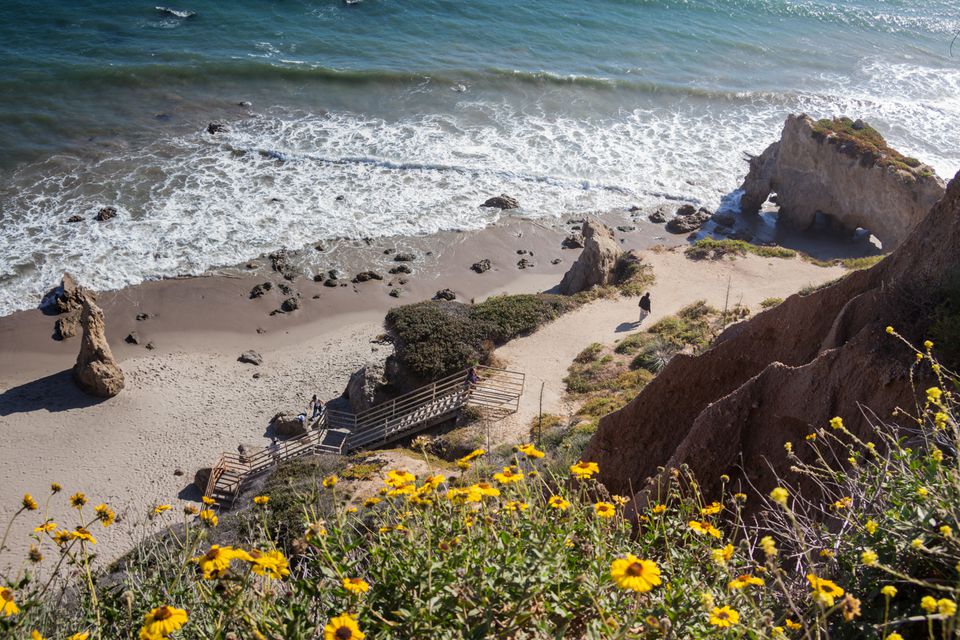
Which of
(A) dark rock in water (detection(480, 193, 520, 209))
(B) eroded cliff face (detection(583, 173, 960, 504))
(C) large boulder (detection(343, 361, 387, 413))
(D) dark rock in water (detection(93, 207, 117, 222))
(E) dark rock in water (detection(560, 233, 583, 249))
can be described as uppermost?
(B) eroded cliff face (detection(583, 173, 960, 504))

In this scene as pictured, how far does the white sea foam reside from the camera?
29938mm

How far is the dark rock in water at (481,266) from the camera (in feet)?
99.7

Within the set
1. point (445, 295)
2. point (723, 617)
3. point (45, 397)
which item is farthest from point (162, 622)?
point (445, 295)

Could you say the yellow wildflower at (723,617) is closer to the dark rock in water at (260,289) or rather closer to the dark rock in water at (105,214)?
the dark rock in water at (260,289)

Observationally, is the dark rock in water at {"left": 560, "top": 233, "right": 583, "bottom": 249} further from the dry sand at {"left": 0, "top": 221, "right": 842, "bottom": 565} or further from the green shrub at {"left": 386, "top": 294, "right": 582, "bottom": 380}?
the green shrub at {"left": 386, "top": 294, "right": 582, "bottom": 380}

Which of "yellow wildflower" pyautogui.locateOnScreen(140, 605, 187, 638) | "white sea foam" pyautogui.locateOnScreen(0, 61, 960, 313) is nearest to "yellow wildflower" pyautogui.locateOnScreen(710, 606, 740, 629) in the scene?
"yellow wildflower" pyautogui.locateOnScreen(140, 605, 187, 638)

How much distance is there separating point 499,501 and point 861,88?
5558 centimetres

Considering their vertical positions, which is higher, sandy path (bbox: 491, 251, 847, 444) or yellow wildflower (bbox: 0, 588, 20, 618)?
yellow wildflower (bbox: 0, 588, 20, 618)

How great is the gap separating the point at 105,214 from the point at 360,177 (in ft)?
36.4

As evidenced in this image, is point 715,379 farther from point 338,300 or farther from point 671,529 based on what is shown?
point 338,300

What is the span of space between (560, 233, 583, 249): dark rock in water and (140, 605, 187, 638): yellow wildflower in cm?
2963

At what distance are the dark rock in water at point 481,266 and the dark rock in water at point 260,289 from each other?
25.8ft

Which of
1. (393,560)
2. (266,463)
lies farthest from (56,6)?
(393,560)

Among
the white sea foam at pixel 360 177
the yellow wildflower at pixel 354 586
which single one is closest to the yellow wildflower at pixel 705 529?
the yellow wildflower at pixel 354 586
